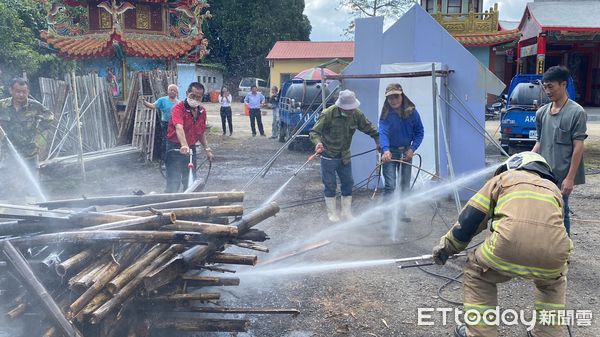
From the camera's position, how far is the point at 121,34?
47.8 feet

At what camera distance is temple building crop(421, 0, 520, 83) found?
2592cm

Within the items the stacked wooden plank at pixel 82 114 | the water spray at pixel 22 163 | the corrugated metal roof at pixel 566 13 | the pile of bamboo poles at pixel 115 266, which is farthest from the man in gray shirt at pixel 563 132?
the corrugated metal roof at pixel 566 13

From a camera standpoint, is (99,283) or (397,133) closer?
(99,283)

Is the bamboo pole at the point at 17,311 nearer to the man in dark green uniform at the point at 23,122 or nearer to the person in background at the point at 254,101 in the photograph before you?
the man in dark green uniform at the point at 23,122

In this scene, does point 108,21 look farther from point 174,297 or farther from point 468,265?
point 468,265

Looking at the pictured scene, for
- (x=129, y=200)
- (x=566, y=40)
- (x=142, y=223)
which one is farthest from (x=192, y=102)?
(x=566, y=40)

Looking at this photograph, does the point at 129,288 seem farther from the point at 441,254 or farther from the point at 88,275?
the point at 441,254

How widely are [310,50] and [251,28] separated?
24.0ft

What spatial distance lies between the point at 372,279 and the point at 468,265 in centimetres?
191

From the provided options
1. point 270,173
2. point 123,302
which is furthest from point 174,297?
point 270,173

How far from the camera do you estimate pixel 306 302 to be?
4445 mm

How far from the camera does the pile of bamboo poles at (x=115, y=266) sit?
10.2 ft

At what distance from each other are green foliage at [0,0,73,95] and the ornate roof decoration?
0.74 m

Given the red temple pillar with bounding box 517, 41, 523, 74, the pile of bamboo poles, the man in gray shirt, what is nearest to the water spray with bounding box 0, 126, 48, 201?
the pile of bamboo poles
